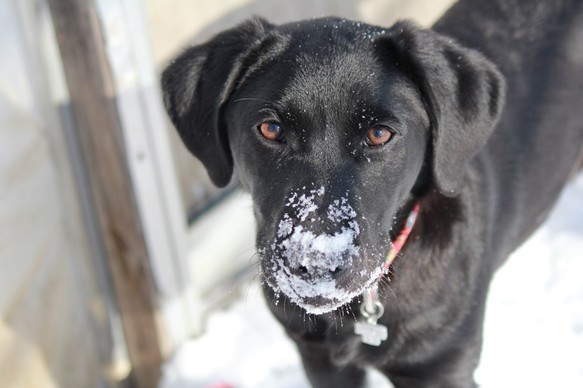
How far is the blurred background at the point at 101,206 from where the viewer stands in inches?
88.6

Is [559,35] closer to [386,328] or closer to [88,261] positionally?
[386,328]

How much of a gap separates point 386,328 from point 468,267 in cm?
31

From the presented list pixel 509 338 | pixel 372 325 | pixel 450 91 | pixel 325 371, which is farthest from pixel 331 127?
pixel 509 338

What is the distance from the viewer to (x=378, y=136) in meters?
1.71

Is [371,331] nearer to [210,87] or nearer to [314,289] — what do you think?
[314,289]

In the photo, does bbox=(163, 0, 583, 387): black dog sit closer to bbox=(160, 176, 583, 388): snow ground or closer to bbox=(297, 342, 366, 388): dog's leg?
bbox=(297, 342, 366, 388): dog's leg

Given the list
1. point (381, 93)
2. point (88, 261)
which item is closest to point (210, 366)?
point (88, 261)

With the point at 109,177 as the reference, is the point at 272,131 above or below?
above

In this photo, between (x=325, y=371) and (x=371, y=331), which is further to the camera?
(x=325, y=371)

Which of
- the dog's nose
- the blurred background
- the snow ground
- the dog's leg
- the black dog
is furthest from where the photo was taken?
the snow ground

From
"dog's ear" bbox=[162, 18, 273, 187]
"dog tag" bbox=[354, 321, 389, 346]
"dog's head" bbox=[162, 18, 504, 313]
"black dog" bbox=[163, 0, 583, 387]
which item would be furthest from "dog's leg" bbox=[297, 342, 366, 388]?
"dog's ear" bbox=[162, 18, 273, 187]

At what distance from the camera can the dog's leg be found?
7.01 feet

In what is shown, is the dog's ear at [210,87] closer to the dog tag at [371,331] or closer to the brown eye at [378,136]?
the brown eye at [378,136]

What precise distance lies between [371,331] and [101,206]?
120 centimetres
